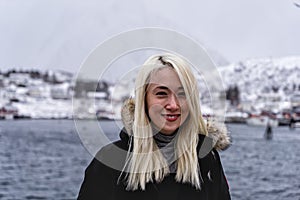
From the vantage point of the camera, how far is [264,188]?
923 inches

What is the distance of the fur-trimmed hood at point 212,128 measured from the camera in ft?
5.99

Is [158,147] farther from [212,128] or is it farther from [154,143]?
[212,128]

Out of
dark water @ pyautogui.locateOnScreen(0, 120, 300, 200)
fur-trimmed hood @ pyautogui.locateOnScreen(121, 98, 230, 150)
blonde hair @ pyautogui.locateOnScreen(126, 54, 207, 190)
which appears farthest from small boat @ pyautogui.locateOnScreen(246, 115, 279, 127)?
blonde hair @ pyautogui.locateOnScreen(126, 54, 207, 190)

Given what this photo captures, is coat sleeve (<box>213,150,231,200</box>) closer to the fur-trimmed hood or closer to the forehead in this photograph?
the fur-trimmed hood

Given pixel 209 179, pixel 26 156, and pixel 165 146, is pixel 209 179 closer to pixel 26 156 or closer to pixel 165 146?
pixel 165 146

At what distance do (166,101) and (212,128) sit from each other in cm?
22

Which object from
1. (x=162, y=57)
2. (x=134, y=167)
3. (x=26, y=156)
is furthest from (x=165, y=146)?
(x=26, y=156)

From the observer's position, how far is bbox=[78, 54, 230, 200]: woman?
179 cm

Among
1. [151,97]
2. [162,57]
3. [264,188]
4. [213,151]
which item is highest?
[162,57]

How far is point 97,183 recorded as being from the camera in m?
1.81

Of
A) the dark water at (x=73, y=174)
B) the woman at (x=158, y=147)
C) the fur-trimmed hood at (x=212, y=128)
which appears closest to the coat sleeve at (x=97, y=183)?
the woman at (x=158, y=147)

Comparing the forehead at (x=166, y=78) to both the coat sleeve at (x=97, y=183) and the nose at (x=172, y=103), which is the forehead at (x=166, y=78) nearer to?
the nose at (x=172, y=103)

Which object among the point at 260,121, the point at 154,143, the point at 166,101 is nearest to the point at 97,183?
the point at 154,143

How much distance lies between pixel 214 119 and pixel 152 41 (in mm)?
402
